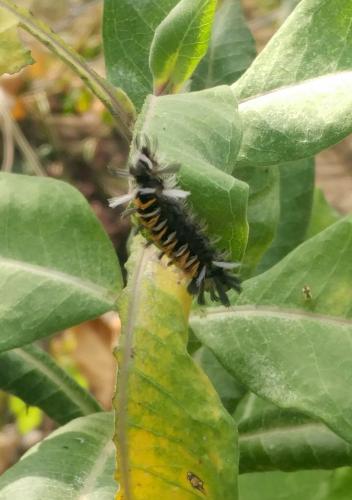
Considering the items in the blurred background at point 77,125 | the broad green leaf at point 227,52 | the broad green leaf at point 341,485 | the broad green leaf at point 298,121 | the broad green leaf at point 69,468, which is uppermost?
the broad green leaf at point 298,121

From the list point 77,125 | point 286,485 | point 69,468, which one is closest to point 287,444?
point 286,485

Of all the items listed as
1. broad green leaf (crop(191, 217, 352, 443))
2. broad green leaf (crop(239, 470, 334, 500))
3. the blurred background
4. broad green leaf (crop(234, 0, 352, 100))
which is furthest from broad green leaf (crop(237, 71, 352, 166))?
the blurred background

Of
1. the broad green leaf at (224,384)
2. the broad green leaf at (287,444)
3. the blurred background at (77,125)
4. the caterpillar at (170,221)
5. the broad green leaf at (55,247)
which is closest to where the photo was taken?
the caterpillar at (170,221)

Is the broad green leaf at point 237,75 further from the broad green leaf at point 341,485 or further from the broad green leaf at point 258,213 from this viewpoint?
the broad green leaf at point 341,485

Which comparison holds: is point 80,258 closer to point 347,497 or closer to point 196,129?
point 196,129

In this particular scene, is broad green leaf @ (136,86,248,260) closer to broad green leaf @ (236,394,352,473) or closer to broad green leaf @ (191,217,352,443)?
broad green leaf @ (191,217,352,443)

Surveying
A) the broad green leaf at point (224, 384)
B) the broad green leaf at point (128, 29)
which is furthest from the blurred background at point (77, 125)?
the broad green leaf at point (128, 29)

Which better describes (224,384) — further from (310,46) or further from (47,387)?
(310,46)

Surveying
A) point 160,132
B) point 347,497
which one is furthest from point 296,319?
point 347,497
